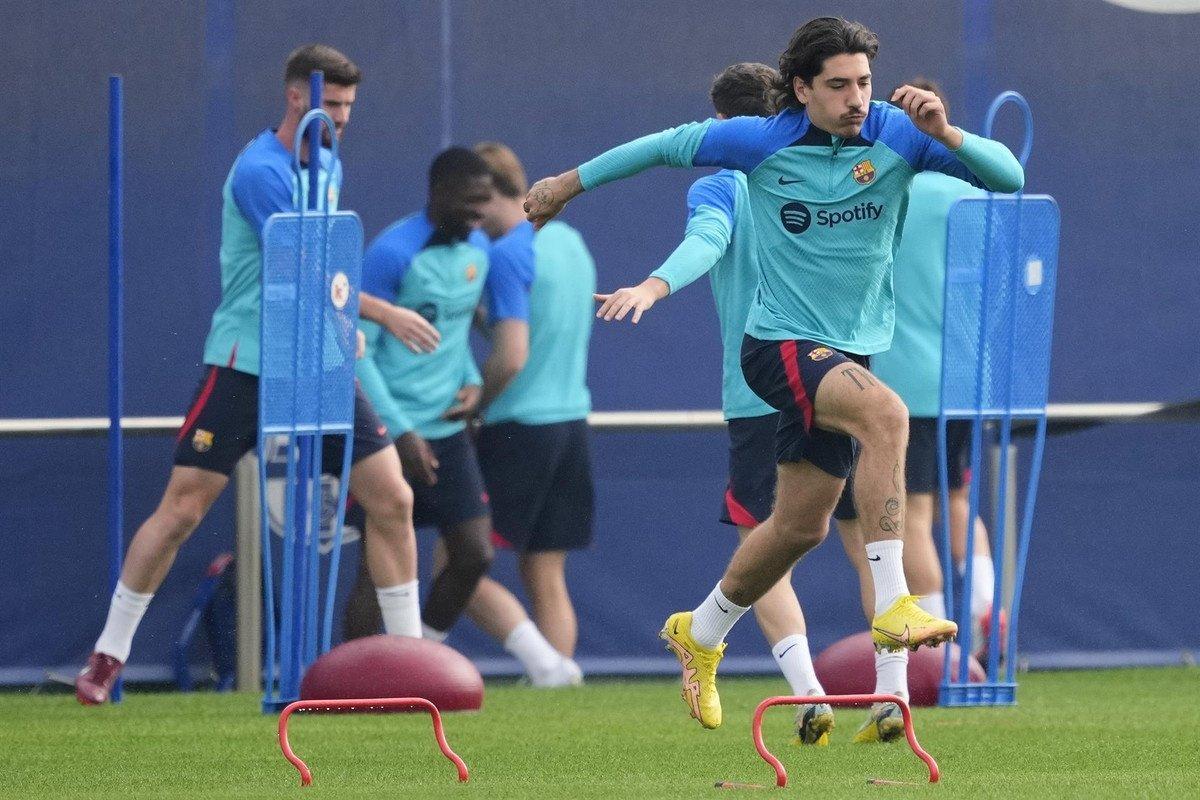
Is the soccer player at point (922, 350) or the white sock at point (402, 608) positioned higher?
the soccer player at point (922, 350)

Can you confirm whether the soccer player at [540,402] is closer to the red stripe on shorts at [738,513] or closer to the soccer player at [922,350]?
the soccer player at [922,350]

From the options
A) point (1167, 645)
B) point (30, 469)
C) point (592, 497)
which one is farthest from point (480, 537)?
point (1167, 645)

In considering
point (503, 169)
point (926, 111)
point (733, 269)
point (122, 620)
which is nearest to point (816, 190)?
point (926, 111)

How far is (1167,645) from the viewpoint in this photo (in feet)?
33.2

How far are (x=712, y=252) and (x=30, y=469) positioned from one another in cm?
455

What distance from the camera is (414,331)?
770 cm

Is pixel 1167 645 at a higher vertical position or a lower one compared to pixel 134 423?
lower

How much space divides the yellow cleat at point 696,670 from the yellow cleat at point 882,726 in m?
0.49

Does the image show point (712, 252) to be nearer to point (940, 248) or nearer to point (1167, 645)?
point (940, 248)

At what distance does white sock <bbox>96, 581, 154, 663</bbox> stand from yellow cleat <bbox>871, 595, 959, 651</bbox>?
3.57 m

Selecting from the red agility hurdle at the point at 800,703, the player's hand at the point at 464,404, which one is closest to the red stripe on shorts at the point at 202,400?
the player's hand at the point at 464,404

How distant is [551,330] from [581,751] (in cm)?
380

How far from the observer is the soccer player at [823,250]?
18.1 feet

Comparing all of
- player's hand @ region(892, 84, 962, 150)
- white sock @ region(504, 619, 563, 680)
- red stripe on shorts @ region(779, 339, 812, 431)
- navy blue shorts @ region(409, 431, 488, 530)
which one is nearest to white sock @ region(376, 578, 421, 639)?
navy blue shorts @ region(409, 431, 488, 530)
